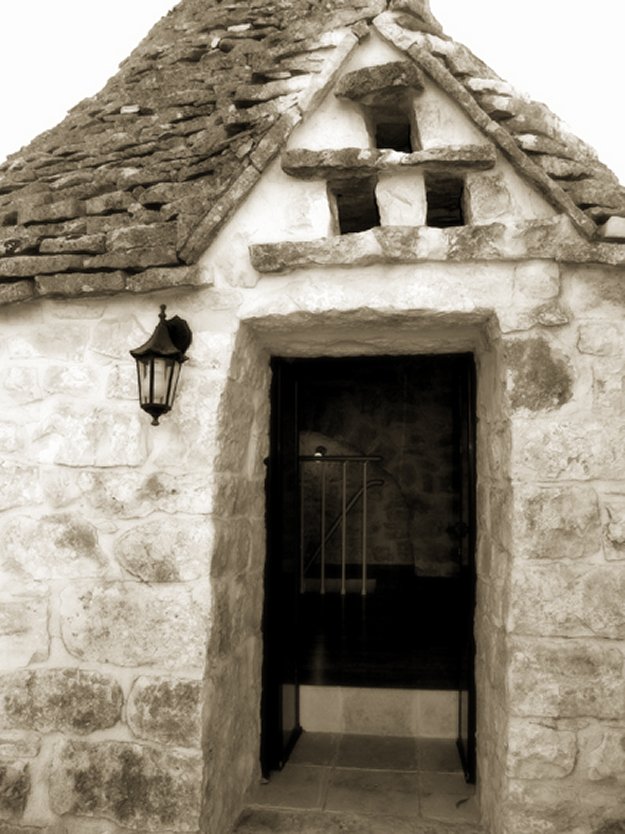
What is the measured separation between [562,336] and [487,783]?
1934mm

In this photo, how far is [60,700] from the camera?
2771 mm

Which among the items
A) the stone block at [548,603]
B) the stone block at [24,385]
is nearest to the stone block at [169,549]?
the stone block at [24,385]

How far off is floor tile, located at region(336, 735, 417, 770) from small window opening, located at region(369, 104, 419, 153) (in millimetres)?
3182

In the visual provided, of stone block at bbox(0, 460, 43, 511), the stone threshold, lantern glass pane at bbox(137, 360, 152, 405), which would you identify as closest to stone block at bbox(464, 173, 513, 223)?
lantern glass pane at bbox(137, 360, 152, 405)

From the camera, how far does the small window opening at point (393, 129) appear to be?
3.00m

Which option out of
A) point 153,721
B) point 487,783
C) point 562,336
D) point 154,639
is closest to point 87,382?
point 154,639

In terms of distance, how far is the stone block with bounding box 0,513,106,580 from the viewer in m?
2.84

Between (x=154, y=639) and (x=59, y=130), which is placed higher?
(x=59, y=130)

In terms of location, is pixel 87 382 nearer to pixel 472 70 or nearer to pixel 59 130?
pixel 59 130

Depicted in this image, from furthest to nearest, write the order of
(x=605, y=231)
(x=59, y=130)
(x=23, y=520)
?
(x=59, y=130) < (x=23, y=520) < (x=605, y=231)

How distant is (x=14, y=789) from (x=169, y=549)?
45.7 inches

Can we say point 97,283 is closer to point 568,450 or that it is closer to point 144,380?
point 144,380

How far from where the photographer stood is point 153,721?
270cm

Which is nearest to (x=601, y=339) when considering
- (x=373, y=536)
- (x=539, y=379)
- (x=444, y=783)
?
(x=539, y=379)
